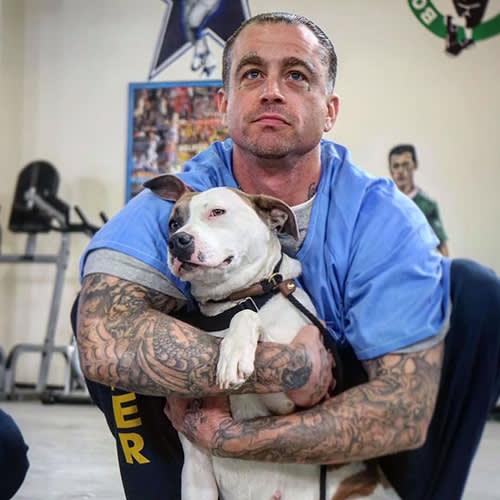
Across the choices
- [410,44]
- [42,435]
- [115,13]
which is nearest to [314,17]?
[410,44]

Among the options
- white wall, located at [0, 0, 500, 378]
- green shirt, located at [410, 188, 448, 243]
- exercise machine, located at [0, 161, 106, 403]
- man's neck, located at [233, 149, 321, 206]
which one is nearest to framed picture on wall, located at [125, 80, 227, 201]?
white wall, located at [0, 0, 500, 378]

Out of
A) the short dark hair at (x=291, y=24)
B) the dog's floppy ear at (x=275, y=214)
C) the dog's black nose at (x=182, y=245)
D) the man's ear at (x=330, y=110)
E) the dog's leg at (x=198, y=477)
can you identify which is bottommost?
the dog's leg at (x=198, y=477)

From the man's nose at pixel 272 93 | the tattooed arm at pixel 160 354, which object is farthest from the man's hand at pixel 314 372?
the man's nose at pixel 272 93

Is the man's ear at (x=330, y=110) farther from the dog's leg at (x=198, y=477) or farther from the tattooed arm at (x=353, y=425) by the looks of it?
the dog's leg at (x=198, y=477)

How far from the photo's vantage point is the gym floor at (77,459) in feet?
8.73

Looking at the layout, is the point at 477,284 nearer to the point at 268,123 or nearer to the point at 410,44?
the point at 268,123

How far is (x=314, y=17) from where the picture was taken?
537cm

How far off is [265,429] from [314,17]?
4.40m

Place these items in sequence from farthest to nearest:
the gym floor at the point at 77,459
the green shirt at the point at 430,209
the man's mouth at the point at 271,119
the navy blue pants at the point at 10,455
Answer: the green shirt at the point at 430,209 < the gym floor at the point at 77,459 < the navy blue pants at the point at 10,455 < the man's mouth at the point at 271,119

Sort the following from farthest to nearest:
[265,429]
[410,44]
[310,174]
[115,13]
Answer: [115,13]
[410,44]
[310,174]
[265,429]

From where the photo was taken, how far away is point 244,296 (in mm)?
1639

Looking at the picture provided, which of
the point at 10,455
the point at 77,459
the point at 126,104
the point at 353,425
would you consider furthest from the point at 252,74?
the point at 126,104

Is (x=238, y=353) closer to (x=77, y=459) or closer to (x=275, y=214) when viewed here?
(x=275, y=214)

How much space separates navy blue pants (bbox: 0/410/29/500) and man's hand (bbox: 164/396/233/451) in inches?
19.5
